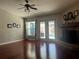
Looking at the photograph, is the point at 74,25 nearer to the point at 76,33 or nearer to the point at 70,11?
the point at 76,33

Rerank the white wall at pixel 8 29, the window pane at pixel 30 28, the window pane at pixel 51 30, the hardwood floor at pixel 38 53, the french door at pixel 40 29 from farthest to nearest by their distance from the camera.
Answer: the window pane at pixel 30 28 → the french door at pixel 40 29 → the window pane at pixel 51 30 → the white wall at pixel 8 29 → the hardwood floor at pixel 38 53

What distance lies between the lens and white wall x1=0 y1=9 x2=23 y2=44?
837 cm

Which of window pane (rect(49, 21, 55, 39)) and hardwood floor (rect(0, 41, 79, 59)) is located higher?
window pane (rect(49, 21, 55, 39))

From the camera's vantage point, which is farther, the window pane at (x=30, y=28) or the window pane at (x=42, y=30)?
the window pane at (x=30, y=28)

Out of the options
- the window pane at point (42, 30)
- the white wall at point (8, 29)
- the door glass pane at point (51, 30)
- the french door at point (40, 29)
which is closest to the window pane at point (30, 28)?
the french door at point (40, 29)

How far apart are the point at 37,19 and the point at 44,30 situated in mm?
1339

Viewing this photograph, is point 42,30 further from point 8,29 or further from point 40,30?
point 8,29

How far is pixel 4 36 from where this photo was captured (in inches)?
338

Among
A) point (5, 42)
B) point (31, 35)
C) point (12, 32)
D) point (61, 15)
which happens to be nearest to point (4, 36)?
point (5, 42)

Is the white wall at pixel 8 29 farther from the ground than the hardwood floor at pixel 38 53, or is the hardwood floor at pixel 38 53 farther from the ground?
the white wall at pixel 8 29

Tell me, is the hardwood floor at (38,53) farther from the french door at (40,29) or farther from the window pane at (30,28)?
the window pane at (30,28)

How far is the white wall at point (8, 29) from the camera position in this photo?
8367mm

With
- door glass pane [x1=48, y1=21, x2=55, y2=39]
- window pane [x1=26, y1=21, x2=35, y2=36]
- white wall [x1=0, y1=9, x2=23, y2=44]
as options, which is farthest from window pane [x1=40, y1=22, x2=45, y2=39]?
white wall [x1=0, y1=9, x2=23, y2=44]

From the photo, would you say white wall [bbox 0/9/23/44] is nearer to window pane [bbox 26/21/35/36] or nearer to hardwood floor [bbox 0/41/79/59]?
window pane [bbox 26/21/35/36]
